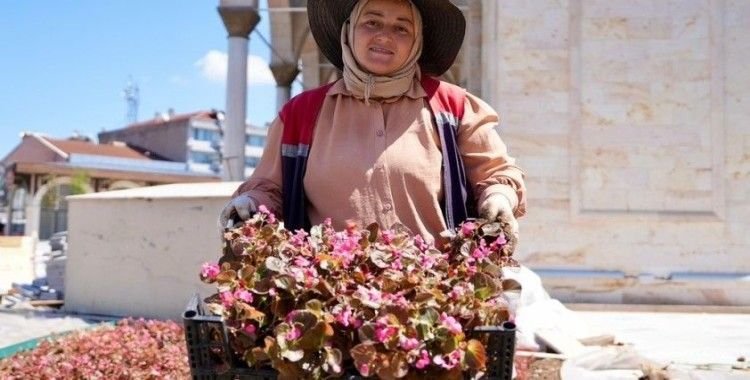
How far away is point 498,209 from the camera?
180 cm

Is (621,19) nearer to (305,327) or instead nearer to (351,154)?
(351,154)

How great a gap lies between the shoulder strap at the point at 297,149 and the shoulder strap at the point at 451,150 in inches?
15.1

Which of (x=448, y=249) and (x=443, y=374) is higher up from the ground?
(x=448, y=249)

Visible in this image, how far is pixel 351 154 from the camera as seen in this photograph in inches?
79.4

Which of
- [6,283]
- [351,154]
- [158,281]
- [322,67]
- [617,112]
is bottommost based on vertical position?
[6,283]

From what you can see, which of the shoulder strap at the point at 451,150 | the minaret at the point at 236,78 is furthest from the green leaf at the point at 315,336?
the minaret at the point at 236,78

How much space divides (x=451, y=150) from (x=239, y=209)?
0.68m

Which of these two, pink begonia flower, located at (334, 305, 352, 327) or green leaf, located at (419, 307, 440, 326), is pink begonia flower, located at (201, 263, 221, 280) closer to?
pink begonia flower, located at (334, 305, 352, 327)

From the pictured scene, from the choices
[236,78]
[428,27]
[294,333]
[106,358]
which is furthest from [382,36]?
[236,78]

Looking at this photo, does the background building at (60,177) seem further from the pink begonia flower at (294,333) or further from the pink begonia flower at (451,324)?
the pink begonia flower at (451,324)

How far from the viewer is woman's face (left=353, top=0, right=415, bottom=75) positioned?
6.70ft

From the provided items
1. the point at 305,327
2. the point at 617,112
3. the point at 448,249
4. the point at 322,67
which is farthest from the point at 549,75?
the point at 322,67

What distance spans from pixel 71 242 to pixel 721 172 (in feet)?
25.4

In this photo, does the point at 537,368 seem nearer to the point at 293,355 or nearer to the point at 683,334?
the point at 683,334
